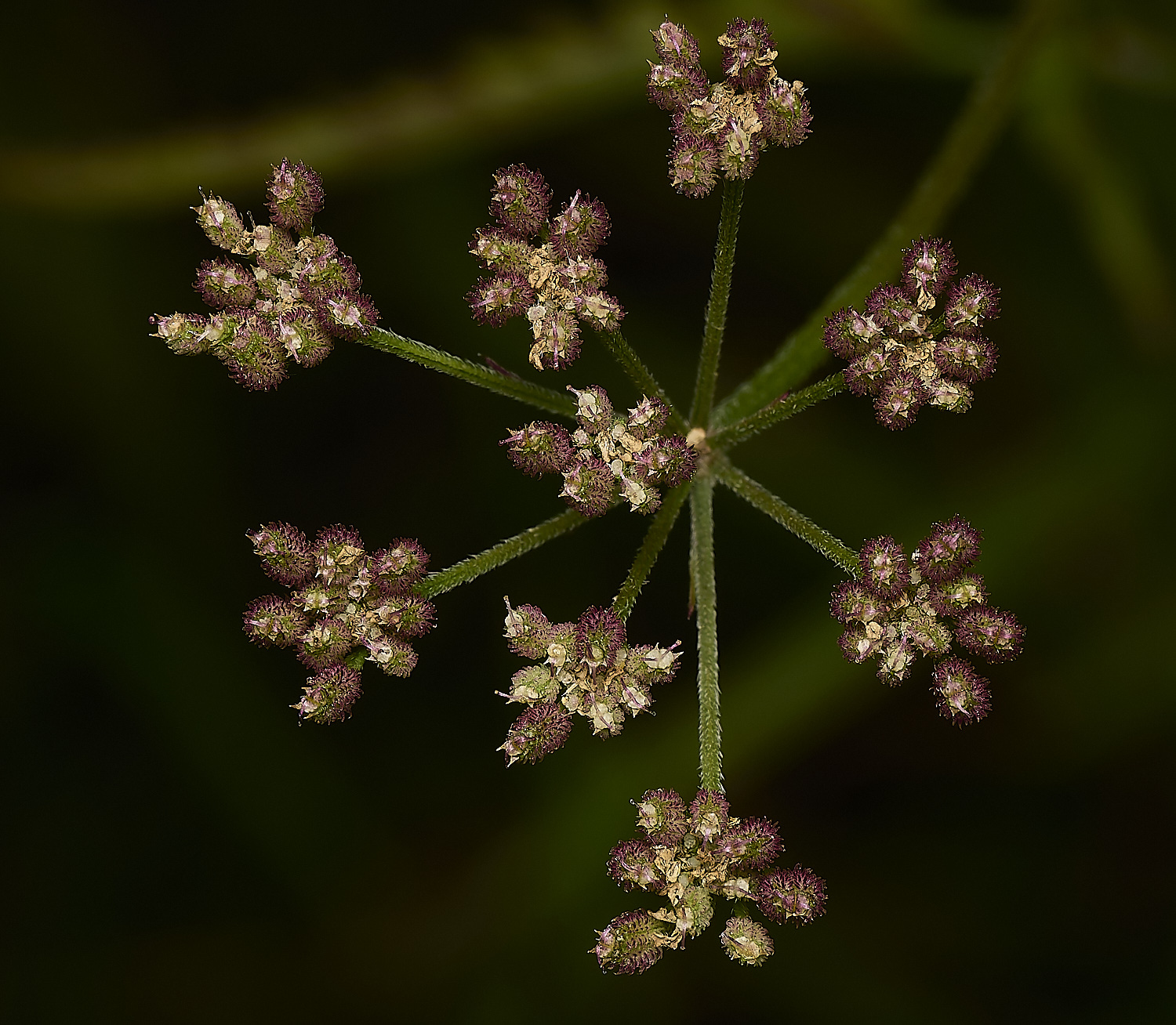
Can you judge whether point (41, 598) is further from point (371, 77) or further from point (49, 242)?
point (371, 77)

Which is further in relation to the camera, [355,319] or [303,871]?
[303,871]

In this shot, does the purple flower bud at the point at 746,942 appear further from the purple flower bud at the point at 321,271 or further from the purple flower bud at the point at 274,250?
the purple flower bud at the point at 274,250

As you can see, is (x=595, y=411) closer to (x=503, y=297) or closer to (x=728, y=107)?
(x=503, y=297)

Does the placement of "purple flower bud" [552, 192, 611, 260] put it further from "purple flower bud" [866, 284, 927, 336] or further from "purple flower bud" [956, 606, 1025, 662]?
"purple flower bud" [956, 606, 1025, 662]

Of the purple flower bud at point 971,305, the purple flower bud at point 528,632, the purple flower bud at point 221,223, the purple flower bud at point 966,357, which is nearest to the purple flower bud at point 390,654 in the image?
the purple flower bud at point 528,632

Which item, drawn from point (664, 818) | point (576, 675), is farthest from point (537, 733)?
point (664, 818)

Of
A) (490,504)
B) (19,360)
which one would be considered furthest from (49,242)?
(490,504)
